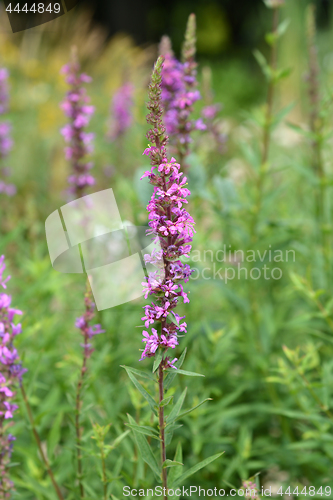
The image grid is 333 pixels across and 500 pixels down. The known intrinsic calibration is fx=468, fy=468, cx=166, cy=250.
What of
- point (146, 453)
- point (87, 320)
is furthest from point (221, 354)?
point (146, 453)

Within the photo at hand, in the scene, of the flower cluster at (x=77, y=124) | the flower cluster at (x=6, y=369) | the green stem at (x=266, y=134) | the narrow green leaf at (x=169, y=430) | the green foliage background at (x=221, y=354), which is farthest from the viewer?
the green stem at (x=266, y=134)

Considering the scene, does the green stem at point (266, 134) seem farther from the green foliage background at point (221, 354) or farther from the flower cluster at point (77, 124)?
the flower cluster at point (77, 124)

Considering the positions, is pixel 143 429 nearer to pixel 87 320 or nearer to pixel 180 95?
pixel 87 320

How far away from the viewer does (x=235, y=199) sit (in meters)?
2.68

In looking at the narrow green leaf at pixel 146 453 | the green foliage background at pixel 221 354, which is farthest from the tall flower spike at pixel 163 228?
the green foliage background at pixel 221 354

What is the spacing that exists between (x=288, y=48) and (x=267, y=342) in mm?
7590

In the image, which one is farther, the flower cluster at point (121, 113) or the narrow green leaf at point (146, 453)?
the flower cluster at point (121, 113)

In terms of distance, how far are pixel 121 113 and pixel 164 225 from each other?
3160 millimetres

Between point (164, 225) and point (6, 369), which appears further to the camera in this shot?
point (6, 369)

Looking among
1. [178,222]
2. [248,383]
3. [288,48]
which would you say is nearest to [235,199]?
[248,383]

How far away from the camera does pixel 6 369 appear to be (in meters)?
1.51

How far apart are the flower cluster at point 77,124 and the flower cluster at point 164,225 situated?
1370mm

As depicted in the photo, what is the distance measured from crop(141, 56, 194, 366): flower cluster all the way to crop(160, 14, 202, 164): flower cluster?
2.94ft

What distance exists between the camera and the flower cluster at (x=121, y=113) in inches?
156
